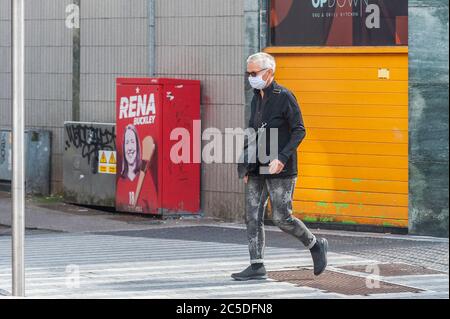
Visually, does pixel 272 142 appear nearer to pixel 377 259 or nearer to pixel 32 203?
pixel 377 259

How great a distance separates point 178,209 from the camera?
15914mm

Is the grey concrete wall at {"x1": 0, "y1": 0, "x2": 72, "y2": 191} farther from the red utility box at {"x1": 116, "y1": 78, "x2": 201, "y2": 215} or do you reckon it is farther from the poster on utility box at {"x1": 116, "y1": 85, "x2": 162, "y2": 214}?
the red utility box at {"x1": 116, "y1": 78, "x2": 201, "y2": 215}

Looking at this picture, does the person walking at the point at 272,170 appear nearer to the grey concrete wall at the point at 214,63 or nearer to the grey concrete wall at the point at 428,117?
the grey concrete wall at the point at 428,117

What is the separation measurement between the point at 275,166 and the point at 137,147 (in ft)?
20.9

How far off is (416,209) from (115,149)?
464 cm

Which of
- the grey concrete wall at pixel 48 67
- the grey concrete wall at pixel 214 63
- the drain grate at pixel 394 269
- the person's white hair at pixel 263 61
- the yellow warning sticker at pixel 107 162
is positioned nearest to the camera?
the person's white hair at pixel 263 61

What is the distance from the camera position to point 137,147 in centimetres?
1616

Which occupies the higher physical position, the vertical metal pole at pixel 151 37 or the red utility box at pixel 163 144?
the vertical metal pole at pixel 151 37

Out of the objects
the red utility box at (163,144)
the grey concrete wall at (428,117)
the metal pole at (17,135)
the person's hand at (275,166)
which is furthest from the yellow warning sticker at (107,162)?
the metal pole at (17,135)

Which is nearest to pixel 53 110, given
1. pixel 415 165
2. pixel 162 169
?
pixel 162 169

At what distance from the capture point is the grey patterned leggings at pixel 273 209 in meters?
10.2

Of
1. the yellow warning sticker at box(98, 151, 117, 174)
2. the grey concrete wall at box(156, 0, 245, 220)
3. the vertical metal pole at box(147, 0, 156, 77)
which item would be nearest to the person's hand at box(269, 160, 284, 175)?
the grey concrete wall at box(156, 0, 245, 220)

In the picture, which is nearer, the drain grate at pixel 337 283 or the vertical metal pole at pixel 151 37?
the drain grate at pixel 337 283

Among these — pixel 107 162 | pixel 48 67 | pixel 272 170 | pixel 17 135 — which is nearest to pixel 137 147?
pixel 107 162
